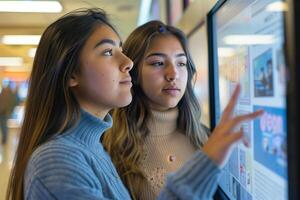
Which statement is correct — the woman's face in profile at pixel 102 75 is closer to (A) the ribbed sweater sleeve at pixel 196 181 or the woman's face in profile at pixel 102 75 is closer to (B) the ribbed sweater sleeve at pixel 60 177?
(B) the ribbed sweater sleeve at pixel 60 177

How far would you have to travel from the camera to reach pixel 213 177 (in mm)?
627

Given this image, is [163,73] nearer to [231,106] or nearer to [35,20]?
[231,106]

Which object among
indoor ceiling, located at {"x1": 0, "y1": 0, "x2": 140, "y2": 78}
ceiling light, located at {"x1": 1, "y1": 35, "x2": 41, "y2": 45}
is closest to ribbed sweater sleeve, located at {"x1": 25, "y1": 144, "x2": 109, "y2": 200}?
indoor ceiling, located at {"x1": 0, "y1": 0, "x2": 140, "y2": 78}

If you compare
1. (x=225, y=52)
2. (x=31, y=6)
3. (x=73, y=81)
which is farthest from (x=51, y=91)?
(x=31, y=6)

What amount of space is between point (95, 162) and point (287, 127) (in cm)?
45

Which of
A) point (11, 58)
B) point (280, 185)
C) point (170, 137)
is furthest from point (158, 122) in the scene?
point (11, 58)

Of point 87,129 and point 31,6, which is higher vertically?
point 31,6

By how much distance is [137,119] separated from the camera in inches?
47.7

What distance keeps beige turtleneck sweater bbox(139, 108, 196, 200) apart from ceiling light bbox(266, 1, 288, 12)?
59 cm

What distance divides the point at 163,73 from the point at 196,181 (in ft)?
1.89

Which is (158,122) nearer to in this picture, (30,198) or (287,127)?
(30,198)

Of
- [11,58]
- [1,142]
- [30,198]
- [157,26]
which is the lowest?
[1,142]

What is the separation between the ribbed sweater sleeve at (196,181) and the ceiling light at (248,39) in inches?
10.6

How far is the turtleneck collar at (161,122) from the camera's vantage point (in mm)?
1178
